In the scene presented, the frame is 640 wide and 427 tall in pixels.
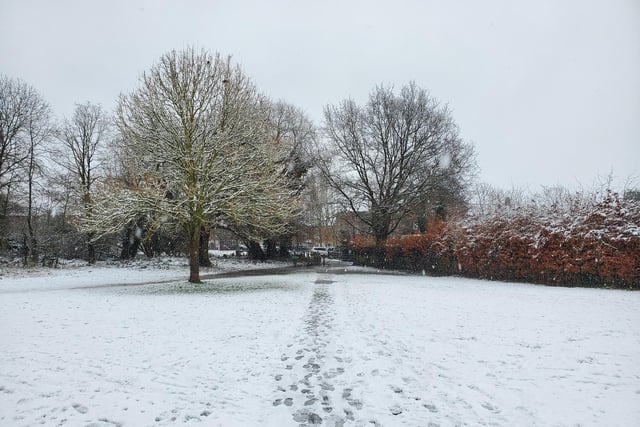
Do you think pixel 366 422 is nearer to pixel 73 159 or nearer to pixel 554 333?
pixel 554 333

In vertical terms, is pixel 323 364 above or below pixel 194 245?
below

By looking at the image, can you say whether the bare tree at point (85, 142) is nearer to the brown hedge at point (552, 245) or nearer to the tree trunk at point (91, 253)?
the tree trunk at point (91, 253)

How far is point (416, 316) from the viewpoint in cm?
830

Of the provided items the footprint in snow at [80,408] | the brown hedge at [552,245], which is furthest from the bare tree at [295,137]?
the footprint in snow at [80,408]

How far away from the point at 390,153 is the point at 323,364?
2380 cm

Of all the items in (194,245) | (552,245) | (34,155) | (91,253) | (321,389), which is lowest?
(321,389)

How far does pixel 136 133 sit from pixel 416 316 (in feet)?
42.1

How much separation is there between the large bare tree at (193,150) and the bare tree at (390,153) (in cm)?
1356

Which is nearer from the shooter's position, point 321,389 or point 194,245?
point 321,389

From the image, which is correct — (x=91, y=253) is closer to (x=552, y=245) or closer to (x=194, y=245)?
(x=194, y=245)

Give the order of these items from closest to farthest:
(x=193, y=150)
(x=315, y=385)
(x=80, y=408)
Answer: (x=80, y=408), (x=315, y=385), (x=193, y=150)

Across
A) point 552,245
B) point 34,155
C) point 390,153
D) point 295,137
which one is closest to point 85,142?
point 34,155

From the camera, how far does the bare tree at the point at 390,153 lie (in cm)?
2542

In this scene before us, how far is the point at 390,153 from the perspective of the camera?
27.2m
